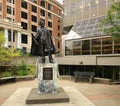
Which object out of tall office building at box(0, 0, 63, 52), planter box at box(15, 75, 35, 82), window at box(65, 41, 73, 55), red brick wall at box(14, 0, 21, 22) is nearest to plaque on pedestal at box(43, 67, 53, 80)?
planter box at box(15, 75, 35, 82)

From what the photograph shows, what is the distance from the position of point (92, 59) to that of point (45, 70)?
43.4 ft

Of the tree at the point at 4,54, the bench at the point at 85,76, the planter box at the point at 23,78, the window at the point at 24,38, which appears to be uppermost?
the window at the point at 24,38

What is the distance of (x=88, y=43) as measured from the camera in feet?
98.4

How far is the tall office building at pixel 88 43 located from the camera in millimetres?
26047

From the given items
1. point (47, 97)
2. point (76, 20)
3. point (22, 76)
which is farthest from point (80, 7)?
point (47, 97)

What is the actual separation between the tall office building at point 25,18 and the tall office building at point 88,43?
44.5ft

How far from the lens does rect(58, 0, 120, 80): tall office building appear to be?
26047mm

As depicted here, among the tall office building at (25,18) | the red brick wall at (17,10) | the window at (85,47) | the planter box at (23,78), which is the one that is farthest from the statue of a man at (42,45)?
the red brick wall at (17,10)

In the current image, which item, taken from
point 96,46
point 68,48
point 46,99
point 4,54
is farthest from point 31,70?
point 46,99

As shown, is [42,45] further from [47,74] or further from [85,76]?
[85,76]

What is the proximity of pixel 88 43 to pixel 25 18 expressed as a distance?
3364 centimetres

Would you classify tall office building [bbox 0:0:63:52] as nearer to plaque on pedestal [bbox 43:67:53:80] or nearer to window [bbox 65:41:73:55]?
window [bbox 65:41:73:55]

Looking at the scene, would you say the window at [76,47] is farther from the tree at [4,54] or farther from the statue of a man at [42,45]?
the statue of a man at [42,45]

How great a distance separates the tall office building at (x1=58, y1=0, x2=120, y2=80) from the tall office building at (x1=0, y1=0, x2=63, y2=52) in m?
13.6
